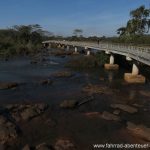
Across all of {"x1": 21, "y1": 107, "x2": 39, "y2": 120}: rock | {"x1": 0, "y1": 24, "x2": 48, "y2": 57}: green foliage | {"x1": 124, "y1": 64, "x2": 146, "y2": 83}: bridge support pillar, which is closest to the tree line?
{"x1": 0, "y1": 24, "x2": 48, "y2": 57}: green foliage

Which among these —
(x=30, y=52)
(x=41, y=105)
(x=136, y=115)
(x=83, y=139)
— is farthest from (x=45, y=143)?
(x=30, y=52)

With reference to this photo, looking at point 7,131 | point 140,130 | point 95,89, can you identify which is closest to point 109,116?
point 140,130

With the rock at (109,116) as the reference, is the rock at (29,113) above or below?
above

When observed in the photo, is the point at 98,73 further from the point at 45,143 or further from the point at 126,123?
the point at 45,143

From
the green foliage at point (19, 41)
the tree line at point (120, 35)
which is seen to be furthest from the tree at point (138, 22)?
the green foliage at point (19, 41)

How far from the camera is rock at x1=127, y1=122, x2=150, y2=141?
17.4m

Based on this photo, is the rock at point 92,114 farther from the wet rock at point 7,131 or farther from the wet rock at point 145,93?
the wet rock at point 145,93

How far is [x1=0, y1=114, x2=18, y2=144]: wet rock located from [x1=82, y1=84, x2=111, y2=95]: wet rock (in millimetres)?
11857

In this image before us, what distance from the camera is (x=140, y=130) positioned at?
59.7 feet

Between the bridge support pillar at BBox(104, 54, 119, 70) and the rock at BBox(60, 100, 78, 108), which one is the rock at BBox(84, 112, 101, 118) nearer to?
the rock at BBox(60, 100, 78, 108)

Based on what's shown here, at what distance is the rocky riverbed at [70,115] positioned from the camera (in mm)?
17172

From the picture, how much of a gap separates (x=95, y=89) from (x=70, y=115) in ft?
32.0

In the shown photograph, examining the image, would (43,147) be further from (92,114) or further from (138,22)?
(138,22)

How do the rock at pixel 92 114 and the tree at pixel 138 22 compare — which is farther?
the tree at pixel 138 22
